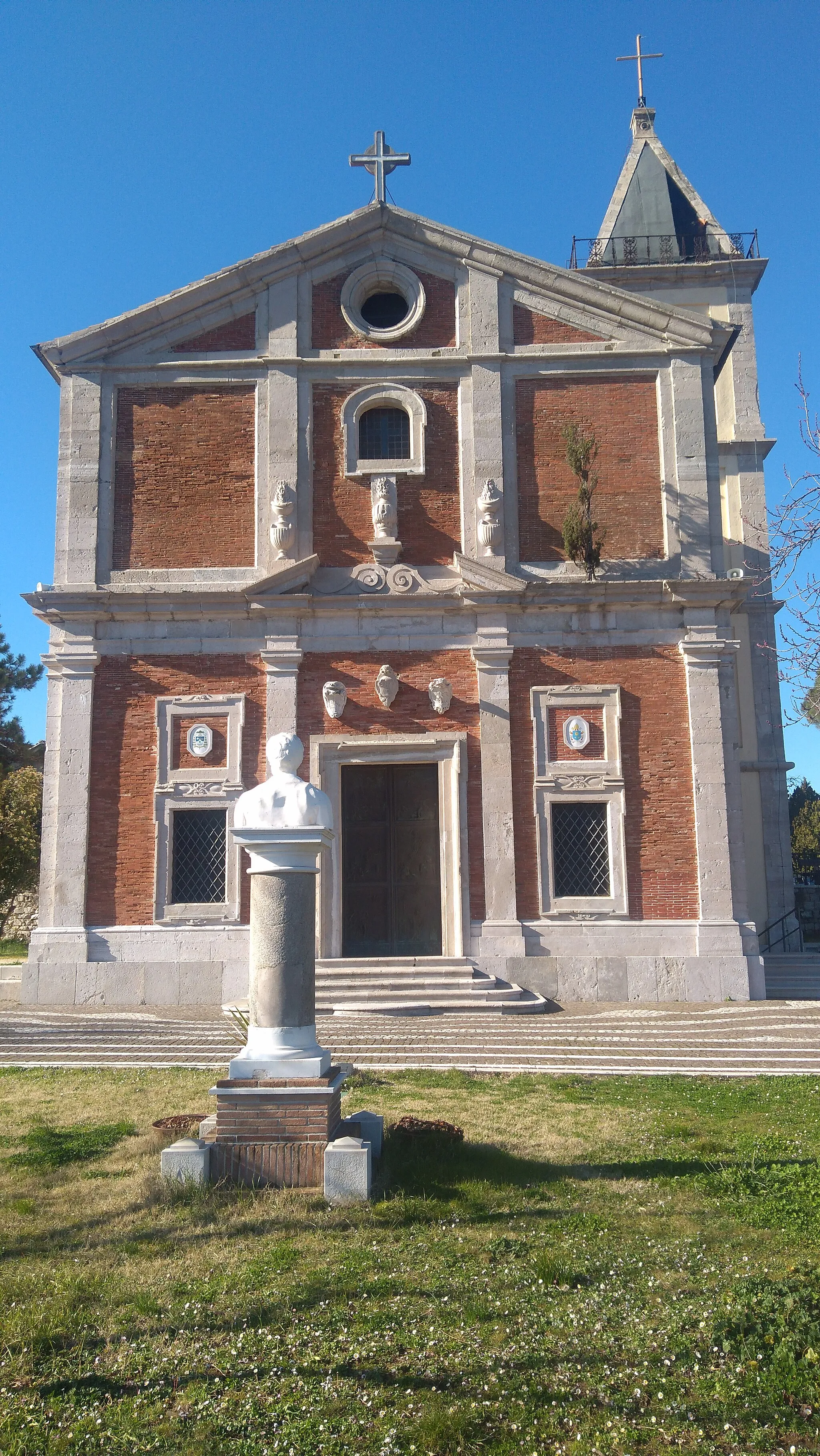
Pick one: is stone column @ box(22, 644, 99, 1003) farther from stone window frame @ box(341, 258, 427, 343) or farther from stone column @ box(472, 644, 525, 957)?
stone window frame @ box(341, 258, 427, 343)

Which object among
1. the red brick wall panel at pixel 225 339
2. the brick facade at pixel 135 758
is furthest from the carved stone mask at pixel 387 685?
the red brick wall panel at pixel 225 339

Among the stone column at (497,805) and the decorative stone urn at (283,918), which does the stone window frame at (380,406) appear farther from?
the decorative stone urn at (283,918)

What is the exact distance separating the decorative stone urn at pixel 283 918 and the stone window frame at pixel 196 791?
29.5ft

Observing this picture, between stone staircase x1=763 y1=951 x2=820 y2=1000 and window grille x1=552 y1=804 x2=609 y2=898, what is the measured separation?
302 cm

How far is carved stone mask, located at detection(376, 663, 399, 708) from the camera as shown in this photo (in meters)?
16.0

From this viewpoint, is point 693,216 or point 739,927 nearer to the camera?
point 739,927

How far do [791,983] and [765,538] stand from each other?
9523mm

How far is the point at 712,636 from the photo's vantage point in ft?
53.2

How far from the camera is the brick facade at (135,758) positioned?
15812 millimetres

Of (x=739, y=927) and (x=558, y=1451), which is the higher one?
(x=739, y=927)

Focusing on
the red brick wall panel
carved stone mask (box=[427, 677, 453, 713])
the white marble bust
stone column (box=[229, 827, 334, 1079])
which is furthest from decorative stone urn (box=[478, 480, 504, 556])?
stone column (box=[229, 827, 334, 1079])

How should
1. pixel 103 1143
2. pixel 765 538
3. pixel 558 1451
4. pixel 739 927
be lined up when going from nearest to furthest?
pixel 558 1451
pixel 103 1143
pixel 739 927
pixel 765 538

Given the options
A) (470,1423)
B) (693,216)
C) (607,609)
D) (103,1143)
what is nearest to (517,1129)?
(103,1143)

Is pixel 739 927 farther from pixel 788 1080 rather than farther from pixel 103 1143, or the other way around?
pixel 103 1143
